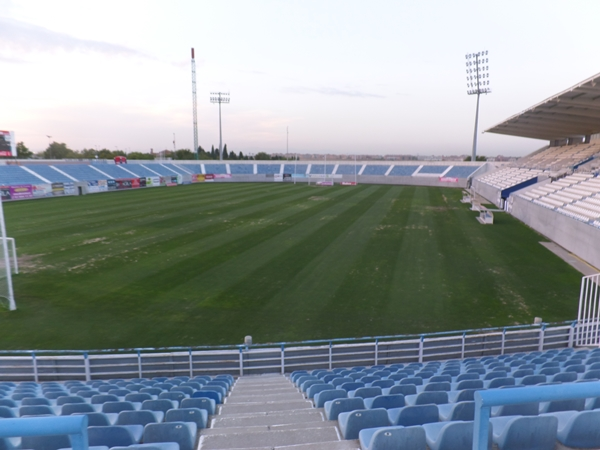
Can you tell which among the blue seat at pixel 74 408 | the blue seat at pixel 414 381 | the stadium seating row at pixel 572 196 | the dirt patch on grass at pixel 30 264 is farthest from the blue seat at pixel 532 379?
the dirt patch on grass at pixel 30 264

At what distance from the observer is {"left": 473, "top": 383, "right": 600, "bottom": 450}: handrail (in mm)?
1692

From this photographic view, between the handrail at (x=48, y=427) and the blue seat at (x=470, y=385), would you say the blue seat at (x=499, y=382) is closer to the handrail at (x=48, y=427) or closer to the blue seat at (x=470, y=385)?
the blue seat at (x=470, y=385)

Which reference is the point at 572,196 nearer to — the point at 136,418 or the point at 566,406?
the point at 566,406

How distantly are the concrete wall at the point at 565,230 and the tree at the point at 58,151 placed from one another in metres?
119

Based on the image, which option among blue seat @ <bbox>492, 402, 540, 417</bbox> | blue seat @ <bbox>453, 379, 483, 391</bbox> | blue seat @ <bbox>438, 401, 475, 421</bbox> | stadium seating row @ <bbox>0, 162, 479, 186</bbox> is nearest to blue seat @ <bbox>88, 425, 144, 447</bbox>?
blue seat @ <bbox>438, 401, 475, 421</bbox>

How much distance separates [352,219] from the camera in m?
29.9

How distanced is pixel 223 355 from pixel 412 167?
6961cm

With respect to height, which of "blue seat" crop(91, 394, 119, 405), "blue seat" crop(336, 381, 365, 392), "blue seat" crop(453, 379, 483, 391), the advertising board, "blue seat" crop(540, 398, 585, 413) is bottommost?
"blue seat" crop(336, 381, 365, 392)

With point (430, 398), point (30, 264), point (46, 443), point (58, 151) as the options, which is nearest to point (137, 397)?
point (46, 443)

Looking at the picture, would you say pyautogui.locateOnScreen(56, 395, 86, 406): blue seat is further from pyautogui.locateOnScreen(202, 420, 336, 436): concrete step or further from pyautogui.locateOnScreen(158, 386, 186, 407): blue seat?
pyautogui.locateOnScreen(202, 420, 336, 436): concrete step

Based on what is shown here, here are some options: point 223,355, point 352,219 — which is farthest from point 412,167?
point 223,355

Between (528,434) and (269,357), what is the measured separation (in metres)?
7.90

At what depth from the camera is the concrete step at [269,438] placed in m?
3.66

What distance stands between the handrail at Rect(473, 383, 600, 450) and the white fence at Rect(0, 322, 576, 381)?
797 cm
